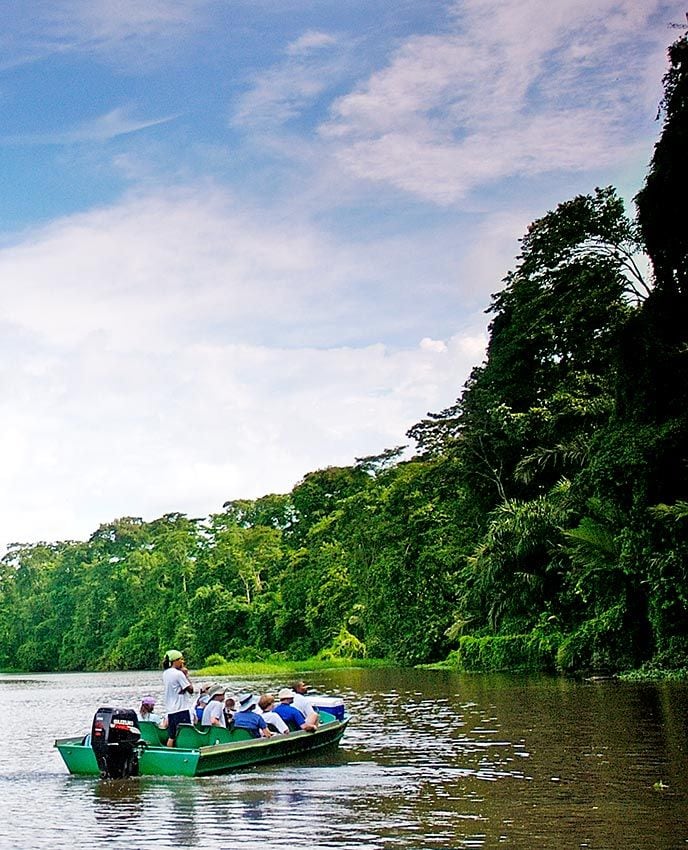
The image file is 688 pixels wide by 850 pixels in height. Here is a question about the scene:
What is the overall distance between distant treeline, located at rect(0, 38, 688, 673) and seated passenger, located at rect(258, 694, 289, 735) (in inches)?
502

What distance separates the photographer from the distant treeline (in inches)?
1116

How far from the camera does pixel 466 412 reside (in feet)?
149

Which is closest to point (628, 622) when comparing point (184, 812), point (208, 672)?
point (184, 812)

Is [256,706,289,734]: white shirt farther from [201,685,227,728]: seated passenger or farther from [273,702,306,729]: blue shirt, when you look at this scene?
[201,685,227,728]: seated passenger

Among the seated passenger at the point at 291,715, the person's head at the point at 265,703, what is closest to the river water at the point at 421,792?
the seated passenger at the point at 291,715

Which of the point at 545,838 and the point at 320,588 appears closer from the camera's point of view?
the point at 545,838

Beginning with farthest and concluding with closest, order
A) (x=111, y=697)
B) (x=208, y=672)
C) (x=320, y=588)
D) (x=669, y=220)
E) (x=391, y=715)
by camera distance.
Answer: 1. (x=320, y=588)
2. (x=208, y=672)
3. (x=111, y=697)
4. (x=669, y=220)
5. (x=391, y=715)

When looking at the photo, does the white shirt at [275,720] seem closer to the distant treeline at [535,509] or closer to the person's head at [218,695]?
the person's head at [218,695]

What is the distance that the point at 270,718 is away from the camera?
18000 mm

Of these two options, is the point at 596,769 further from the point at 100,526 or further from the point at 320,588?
the point at 100,526

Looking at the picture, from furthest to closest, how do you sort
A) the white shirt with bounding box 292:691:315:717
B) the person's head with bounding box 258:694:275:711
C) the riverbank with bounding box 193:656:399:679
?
the riverbank with bounding box 193:656:399:679, the white shirt with bounding box 292:691:315:717, the person's head with bounding box 258:694:275:711

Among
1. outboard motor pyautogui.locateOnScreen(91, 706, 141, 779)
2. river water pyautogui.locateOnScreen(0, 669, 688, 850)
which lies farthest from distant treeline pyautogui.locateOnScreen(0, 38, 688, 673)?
outboard motor pyautogui.locateOnScreen(91, 706, 141, 779)

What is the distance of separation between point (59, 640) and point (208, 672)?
41822mm

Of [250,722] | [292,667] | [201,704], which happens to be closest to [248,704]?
[250,722]
